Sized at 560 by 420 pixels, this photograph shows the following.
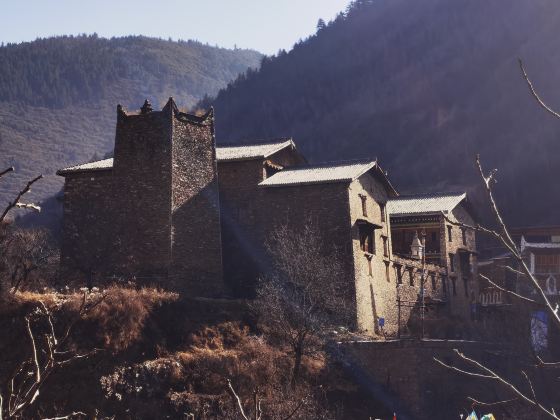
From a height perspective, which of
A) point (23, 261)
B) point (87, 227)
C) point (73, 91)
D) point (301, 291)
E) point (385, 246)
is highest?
point (73, 91)

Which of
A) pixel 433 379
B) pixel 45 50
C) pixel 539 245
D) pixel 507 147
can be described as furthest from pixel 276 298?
pixel 45 50

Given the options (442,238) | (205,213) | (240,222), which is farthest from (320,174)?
(442,238)

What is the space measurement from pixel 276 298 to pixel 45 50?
135 meters

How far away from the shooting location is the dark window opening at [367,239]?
120 feet

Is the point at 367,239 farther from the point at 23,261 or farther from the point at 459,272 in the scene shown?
the point at 23,261

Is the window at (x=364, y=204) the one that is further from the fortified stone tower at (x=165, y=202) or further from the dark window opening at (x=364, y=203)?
the fortified stone tower at (x=165, y=202)

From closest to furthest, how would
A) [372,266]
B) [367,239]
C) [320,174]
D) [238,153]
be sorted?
[320,174] < [367,239] < [372,266] < [238,153]

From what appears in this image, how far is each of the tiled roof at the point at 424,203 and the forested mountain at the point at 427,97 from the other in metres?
28.4

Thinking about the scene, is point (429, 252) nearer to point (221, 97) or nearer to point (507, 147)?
point (507, 147)

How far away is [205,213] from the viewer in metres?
34.8

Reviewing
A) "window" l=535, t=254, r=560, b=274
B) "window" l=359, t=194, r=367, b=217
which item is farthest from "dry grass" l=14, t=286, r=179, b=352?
"window" l=535, t=254, r=560, b=274

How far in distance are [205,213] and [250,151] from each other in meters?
5.36

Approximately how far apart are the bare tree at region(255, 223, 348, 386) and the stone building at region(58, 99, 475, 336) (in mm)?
608

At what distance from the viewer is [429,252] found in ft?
153
